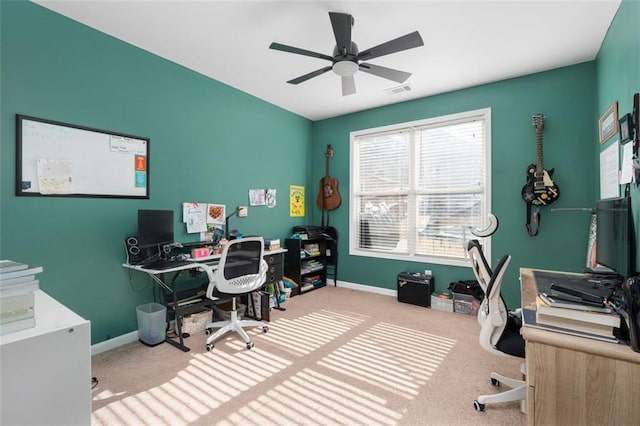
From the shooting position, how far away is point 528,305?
1.59m

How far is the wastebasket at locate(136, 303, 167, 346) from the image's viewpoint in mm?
2568

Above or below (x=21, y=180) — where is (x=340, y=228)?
below

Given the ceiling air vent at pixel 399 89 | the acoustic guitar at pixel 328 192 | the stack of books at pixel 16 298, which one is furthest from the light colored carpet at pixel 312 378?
the ceiling air vent at pixel 399 89

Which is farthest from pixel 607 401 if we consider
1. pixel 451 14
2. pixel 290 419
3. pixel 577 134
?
pixel 577 134

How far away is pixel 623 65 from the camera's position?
1.99 m

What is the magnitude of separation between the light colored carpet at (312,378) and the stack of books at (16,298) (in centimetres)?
106

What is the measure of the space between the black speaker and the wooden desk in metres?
2.87

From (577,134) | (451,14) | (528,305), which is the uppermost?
(451,14)

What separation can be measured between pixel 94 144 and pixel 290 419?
262 cm

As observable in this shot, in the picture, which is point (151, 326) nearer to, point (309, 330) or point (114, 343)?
point (114, 343)

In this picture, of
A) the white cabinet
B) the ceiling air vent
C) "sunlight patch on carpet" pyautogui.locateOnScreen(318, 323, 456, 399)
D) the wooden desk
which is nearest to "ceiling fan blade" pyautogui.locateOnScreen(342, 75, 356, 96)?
the ceiling air vent

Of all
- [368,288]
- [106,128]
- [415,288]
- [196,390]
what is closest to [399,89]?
[415,288]

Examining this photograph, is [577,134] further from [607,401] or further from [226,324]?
[226,324]

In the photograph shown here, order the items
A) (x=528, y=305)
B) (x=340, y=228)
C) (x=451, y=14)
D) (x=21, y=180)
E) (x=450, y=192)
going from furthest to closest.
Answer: (x=340, y=228), (x=450, y=192), (x=451, y=14), (x=21, y=180), (x=528, y=305)
